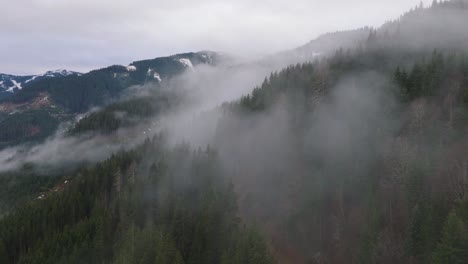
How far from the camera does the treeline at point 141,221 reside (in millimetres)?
76062

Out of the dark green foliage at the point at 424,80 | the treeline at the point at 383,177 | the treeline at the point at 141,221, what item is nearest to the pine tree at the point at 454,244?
the treeline at the point at 383,177

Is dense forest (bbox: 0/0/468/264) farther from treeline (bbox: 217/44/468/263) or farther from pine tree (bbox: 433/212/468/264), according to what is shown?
treeline (bbox: 217/44/468/263)

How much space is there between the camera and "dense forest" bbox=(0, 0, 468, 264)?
72750mm

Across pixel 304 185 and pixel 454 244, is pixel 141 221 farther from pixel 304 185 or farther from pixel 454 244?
pixel 454 244

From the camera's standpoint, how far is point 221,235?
3189 inches

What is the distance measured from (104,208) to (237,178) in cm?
4614

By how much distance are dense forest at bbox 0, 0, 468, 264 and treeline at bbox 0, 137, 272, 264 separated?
0.45 meters

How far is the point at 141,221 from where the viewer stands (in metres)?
102

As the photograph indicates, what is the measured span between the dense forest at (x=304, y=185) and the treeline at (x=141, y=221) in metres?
0.45

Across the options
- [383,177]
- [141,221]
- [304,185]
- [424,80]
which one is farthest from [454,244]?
[141,221]

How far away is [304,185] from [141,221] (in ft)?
158

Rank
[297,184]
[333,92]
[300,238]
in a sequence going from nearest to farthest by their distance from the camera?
[300,238], [297,184], [333,92]

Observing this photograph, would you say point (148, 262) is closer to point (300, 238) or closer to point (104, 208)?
point (300, 238)

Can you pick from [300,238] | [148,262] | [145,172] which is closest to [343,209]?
[300,238]
